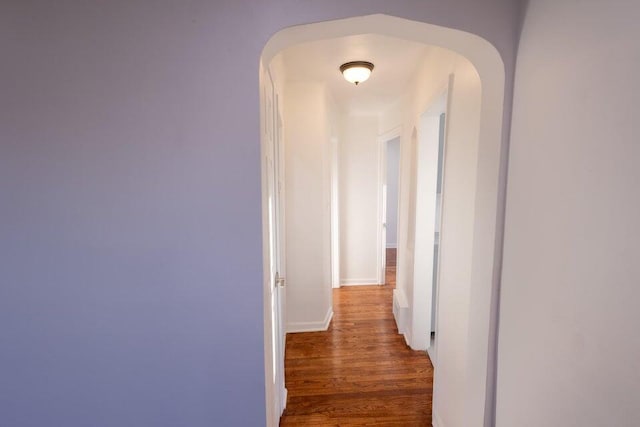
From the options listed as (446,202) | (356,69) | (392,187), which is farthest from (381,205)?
(446,202)

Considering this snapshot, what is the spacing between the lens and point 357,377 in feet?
7.77

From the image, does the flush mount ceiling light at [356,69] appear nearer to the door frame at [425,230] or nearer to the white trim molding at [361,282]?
the door frame at [425,230]

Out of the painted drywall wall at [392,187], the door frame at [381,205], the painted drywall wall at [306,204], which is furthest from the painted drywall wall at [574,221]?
the painted drywall wall at [392,187]

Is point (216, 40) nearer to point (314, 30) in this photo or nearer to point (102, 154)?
point (314, 30)

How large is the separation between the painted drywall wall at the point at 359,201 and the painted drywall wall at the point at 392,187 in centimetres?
188

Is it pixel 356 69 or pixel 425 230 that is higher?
pixel 356 69

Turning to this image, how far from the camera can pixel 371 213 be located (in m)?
4.30

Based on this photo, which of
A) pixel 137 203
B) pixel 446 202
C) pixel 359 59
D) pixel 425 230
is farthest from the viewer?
pixel 425 230

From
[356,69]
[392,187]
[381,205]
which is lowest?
[381,205]

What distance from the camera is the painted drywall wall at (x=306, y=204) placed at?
2820 millimetres

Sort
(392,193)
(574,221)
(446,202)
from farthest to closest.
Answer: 1. (392,193)
2. (446,202)
3. (574,221)

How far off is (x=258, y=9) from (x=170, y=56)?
0.32 meters

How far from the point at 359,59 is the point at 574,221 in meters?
1.89

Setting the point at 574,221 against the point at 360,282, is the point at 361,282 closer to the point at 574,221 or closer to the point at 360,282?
the point at 360,282
